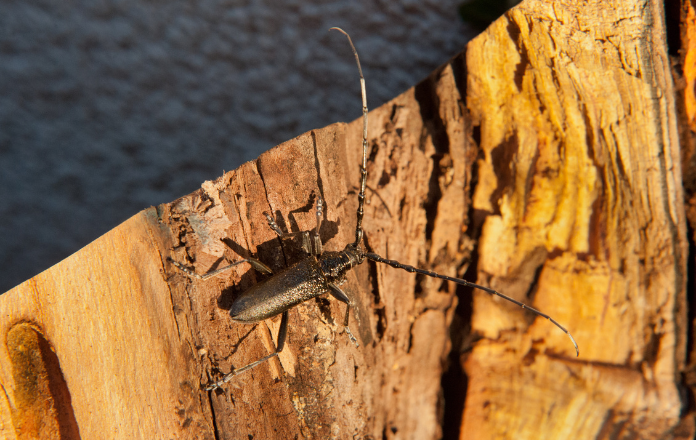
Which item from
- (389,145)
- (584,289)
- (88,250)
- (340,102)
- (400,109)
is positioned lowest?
(584,289)

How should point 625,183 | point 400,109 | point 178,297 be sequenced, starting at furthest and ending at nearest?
point 400,109, point 625,183, point 178,297

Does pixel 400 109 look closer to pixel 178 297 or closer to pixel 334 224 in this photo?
pixel 334 224

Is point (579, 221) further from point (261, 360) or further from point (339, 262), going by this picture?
point (261, 360)

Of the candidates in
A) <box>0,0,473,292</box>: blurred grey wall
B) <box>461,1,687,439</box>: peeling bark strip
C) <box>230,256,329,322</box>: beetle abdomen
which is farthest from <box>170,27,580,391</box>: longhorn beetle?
<box>0,0,473,292</box>: blurred grey wall

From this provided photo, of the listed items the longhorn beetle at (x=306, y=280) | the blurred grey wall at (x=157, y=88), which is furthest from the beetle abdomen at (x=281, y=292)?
the blurred grey wall at (x=157, y=88)

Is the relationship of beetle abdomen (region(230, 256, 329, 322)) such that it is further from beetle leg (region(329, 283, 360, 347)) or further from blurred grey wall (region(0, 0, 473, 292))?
blurred grey wall (region(0, 0, 473, 292))

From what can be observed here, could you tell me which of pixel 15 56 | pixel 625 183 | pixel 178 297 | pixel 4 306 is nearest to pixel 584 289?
pixel 625 183

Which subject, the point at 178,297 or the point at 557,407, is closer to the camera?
the point at 178,297
